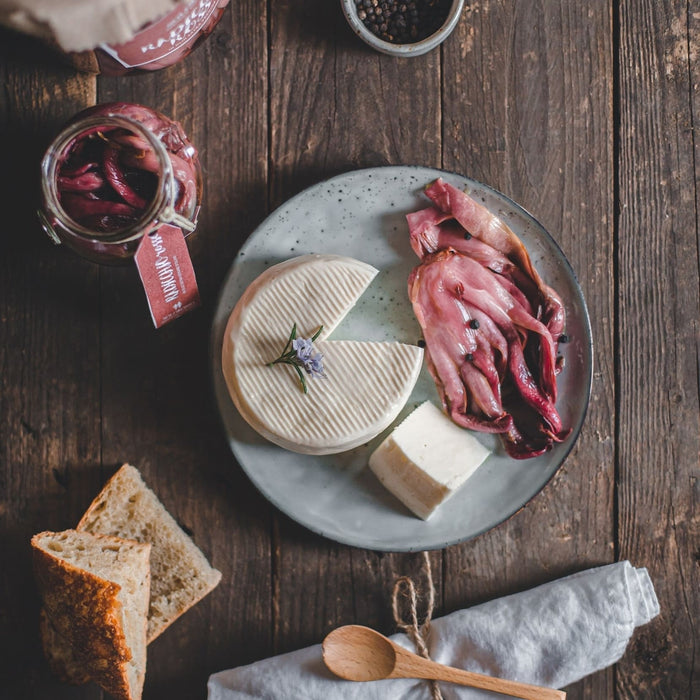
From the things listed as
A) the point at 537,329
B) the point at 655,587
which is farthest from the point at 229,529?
the point at 655,587

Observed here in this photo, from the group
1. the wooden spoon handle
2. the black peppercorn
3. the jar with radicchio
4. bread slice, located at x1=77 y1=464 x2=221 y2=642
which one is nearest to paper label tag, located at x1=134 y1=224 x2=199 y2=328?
the jar with radicchio

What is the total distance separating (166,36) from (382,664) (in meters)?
1.37

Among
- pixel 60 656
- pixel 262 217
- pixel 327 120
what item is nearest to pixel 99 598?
pixel 60 656

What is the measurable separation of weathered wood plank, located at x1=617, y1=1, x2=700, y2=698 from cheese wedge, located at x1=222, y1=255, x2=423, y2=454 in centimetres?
63

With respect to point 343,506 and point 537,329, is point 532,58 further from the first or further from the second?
point 343,506

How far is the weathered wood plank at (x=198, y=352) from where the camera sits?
1641 mm

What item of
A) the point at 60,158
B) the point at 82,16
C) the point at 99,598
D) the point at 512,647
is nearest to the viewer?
the point at 82,16

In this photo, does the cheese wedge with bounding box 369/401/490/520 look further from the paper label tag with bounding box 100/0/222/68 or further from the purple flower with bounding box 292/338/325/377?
the paper label tag with bounding box 100/0/222/68

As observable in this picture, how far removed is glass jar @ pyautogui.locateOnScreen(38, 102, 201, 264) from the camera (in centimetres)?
123

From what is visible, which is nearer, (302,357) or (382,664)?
(302,357)

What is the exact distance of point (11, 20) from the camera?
695mm

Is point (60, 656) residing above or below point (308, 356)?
below

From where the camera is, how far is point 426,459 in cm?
152

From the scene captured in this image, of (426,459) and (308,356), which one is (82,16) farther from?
(426,459)
